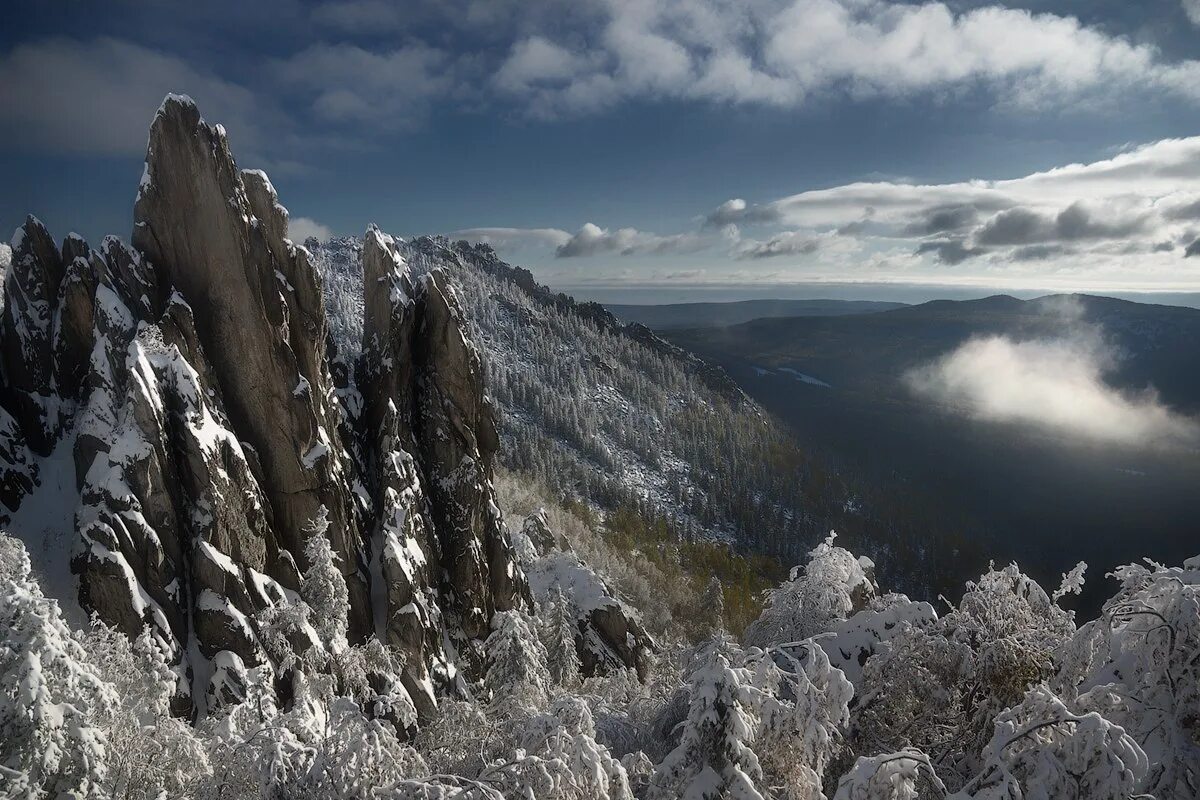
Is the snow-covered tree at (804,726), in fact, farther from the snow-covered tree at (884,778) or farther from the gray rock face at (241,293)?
the gray rock face at (241,293)

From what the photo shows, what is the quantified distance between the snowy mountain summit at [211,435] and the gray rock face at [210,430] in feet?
0.28

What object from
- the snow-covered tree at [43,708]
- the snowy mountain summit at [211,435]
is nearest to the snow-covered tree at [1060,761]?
the snow-covered tree at [43,708]

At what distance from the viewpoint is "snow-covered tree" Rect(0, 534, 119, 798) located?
994 cm

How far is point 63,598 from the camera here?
2302 cm

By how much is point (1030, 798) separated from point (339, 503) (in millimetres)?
32911

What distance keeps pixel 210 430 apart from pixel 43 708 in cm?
2026

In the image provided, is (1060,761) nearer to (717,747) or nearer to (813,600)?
(717,747)

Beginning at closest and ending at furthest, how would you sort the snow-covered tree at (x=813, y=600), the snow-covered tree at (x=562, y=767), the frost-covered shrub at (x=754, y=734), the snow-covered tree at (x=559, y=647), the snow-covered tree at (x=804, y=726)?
the snow-covered tree at (x=562, y=767), the frost-covered shrub at (x=754, y=734), the snow-covered tree at (x=804, y=726), the snow-covered tree at (x=813, y=600), the snow-covered tree at (x=559, y=647)

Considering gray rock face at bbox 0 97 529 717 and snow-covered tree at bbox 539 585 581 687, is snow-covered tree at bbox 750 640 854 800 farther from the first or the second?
snow-covered tree at bbox 539 585 581 687

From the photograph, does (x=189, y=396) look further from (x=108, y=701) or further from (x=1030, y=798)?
(x=1030, y=798)

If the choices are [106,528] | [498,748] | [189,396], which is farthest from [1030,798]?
[189,396]

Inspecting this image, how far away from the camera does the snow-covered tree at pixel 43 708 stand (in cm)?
994

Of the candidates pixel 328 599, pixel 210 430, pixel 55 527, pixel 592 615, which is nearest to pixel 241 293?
pixel 210 430

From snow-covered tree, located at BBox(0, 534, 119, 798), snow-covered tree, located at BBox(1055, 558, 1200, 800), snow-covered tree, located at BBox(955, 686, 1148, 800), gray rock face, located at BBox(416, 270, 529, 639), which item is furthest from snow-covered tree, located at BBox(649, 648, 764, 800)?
gray rock face, located at BBox(416, 270, 529, 639)
